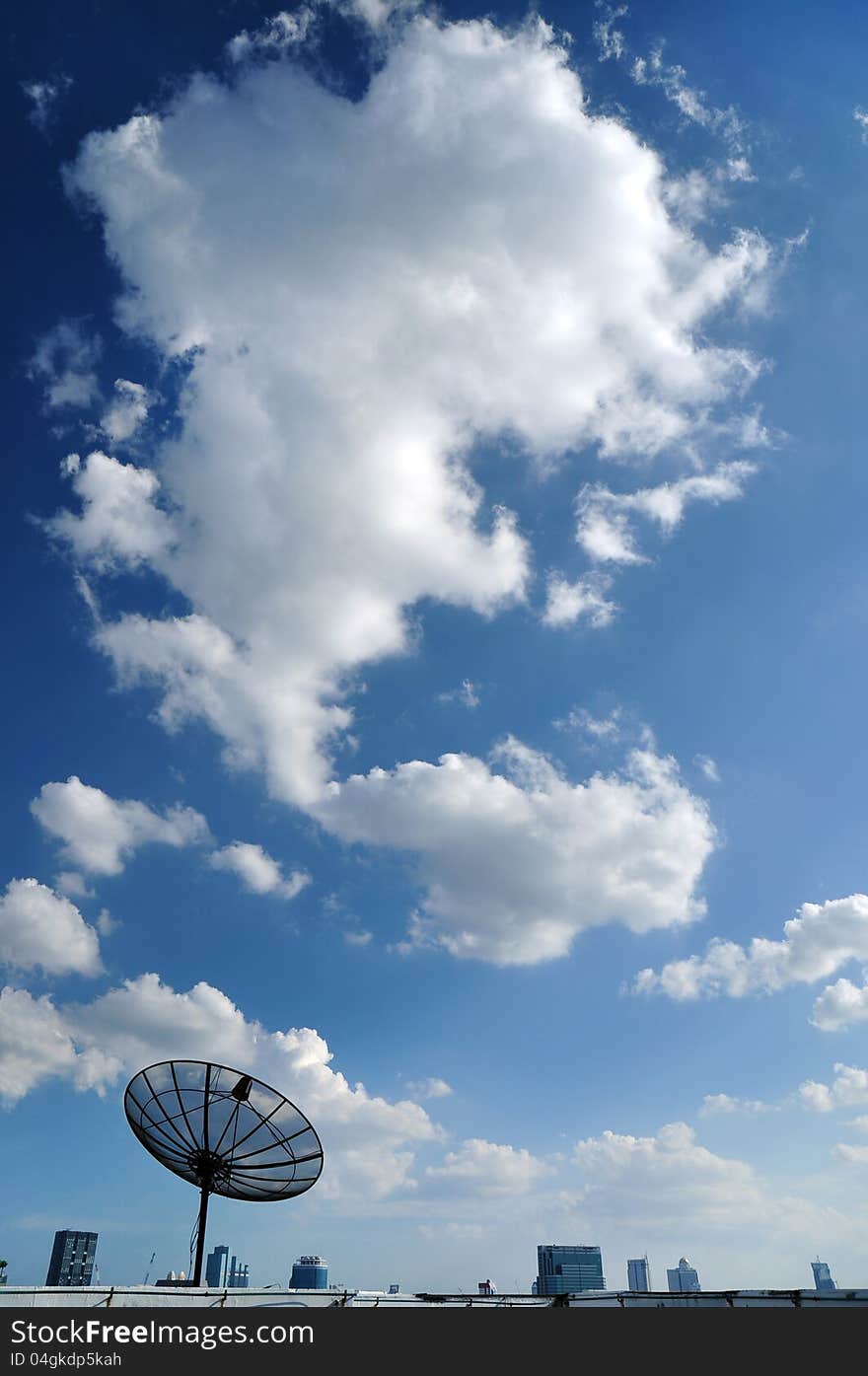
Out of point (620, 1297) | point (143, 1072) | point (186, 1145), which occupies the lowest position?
point (620, 1297)

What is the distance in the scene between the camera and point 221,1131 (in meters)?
38.1

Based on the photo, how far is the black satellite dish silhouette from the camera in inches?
1444

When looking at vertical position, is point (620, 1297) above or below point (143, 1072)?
below

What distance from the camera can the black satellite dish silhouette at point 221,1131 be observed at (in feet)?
120
